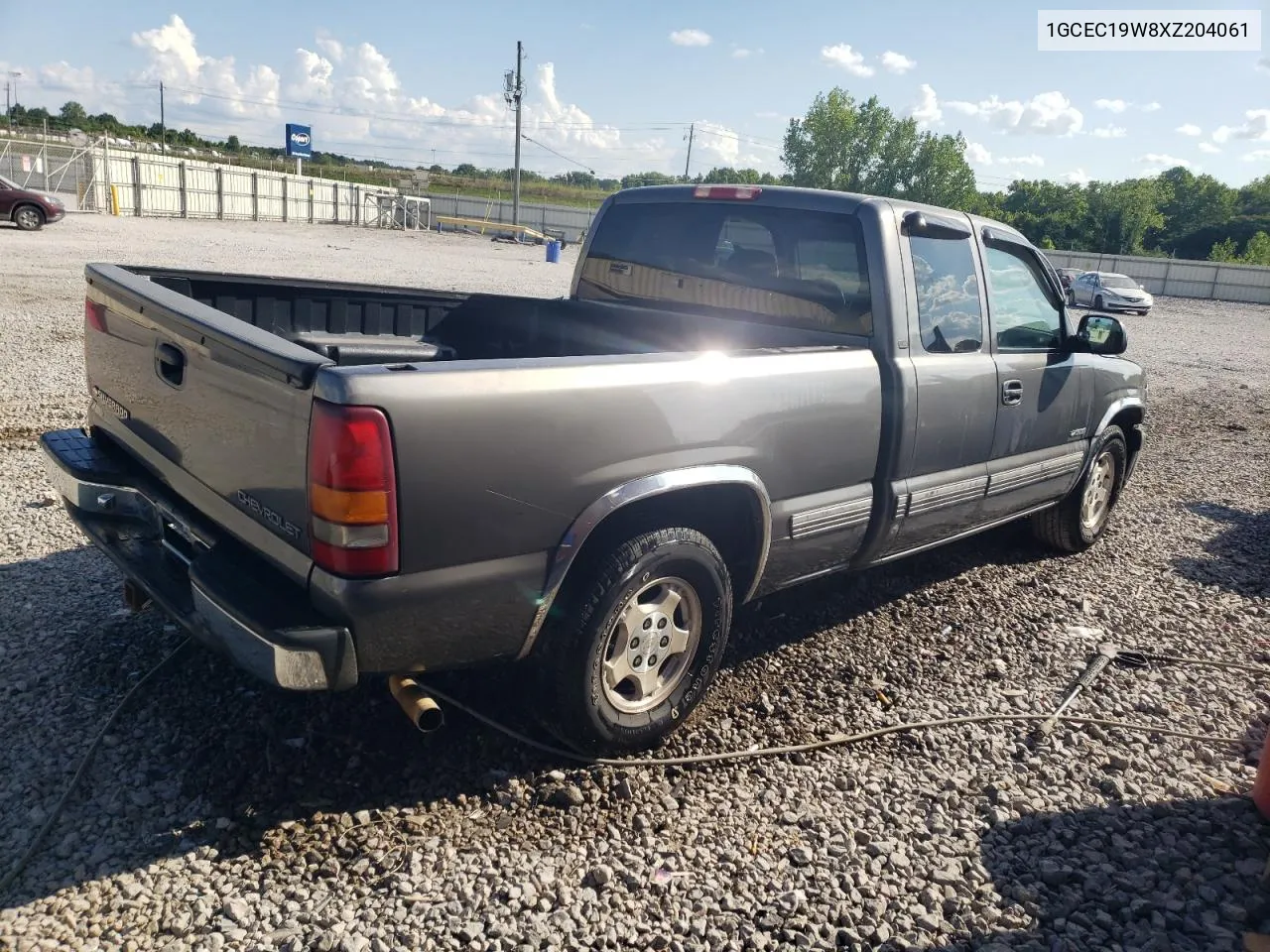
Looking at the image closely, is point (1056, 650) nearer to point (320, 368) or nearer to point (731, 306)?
point (731, 306)

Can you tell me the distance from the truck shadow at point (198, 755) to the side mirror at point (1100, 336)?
12.0 feet

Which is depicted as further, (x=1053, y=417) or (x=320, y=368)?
(x=1053, y=417)

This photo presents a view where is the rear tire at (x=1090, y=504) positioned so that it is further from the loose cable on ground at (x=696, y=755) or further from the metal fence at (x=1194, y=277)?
the metal fence at (x=1194, y=277)

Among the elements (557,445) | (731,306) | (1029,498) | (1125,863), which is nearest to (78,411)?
(731,306)

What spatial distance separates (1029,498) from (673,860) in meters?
3.11

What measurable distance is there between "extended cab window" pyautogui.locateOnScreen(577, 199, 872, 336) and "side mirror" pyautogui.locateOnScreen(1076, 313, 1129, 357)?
1.91 meters

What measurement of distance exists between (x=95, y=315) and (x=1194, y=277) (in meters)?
54.7

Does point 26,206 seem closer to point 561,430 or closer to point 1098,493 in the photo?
point 1098,493

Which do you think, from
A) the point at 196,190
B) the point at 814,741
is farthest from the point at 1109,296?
the point at 196,190

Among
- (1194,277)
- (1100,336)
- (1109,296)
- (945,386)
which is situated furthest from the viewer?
(1194,277)

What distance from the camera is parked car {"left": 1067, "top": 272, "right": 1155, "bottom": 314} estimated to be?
100.0 feet

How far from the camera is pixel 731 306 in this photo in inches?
169

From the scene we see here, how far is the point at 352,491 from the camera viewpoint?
7.67 feet

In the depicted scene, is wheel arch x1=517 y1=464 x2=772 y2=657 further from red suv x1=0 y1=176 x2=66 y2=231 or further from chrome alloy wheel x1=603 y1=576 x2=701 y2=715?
red suv x1=0 y1=176 x2=66 y2=231
